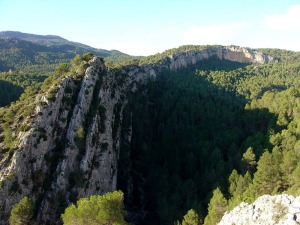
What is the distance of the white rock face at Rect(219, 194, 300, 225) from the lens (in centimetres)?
4441

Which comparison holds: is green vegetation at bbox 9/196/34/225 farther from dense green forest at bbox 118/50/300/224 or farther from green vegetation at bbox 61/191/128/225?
dense green forest at bbox 118/50/300/224

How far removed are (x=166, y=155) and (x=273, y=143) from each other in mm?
34171

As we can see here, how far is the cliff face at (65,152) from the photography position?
5634 cm

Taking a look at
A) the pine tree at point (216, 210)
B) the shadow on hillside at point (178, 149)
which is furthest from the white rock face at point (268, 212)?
the shadow on hillside at point (178, 149)

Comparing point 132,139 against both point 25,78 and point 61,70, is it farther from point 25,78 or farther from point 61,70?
point 25,78

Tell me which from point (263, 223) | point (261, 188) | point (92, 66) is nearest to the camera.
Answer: point (263, 223)

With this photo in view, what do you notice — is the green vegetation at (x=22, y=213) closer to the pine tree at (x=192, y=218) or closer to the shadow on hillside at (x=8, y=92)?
the pine tree at (x=192, y=218)

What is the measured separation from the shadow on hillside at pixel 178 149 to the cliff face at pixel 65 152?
1318cm

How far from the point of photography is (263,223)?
48.6m

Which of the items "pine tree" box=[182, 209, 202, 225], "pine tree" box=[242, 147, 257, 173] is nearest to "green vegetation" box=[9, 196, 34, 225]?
"pine tree" box=[182, 209, 202, 225]

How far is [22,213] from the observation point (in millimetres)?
49406

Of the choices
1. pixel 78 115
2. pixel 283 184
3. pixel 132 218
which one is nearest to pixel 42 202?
pixel 78 115

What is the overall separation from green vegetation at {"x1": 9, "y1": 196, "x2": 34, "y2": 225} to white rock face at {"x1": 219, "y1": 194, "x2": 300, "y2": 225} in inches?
1415

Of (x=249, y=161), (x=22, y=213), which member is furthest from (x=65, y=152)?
(x=249, y=161)
